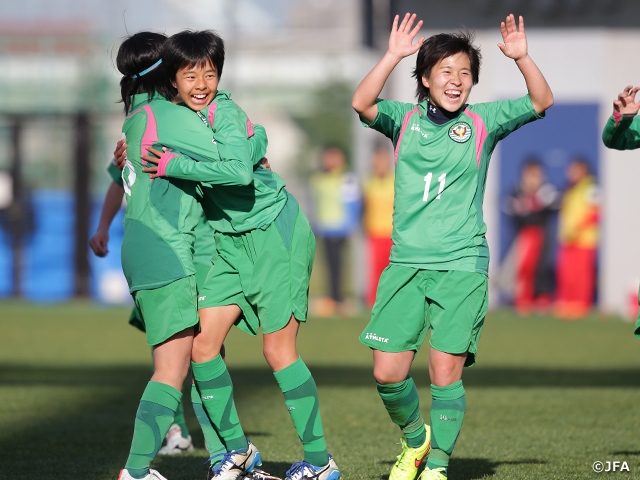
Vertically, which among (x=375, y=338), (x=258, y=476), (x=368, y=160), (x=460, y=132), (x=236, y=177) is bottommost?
(x=368, y=160)

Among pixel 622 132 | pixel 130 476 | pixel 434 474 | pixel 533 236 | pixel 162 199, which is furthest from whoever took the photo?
pixel 533 236

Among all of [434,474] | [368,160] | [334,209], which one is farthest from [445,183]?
[368,160]

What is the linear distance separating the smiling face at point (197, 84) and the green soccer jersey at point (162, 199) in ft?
0.27

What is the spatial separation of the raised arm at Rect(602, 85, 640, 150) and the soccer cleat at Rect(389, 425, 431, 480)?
5.59 feet

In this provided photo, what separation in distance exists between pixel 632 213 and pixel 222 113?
12348mm

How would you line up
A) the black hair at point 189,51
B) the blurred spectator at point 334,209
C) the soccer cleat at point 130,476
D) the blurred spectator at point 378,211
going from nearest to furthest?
the soccer cleat at point 130,476
the black hair at point 189,51
the blurred spectator at point 378,211
the blurred spectator at point 334,209

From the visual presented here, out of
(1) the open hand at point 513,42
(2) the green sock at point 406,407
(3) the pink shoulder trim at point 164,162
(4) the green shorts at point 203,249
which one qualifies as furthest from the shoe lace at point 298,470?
(1) the open hand at point 513,42

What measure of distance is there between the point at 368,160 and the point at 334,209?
1.89 metres

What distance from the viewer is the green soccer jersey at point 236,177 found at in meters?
4.38

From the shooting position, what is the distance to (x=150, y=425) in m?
4.42

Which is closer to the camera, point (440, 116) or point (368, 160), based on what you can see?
point (440, 116)

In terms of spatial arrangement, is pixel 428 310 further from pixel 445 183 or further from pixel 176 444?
pixel 176 444

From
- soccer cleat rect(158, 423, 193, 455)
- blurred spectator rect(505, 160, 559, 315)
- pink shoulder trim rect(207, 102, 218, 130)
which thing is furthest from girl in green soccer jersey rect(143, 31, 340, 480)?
blurred spectator rect(505, 160, 559, 315)

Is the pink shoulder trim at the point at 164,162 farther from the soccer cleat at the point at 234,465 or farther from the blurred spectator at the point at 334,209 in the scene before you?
the blurred spectator at the point at 334,209
